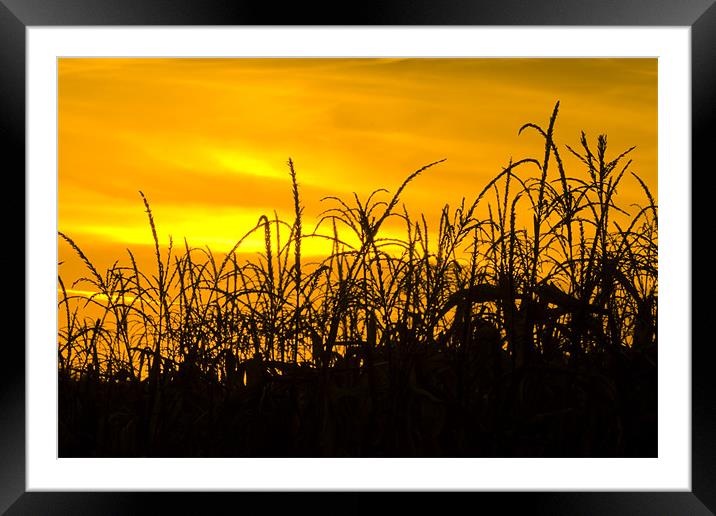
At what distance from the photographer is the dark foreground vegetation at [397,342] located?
2.27m

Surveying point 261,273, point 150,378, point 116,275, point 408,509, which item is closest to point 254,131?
point 261,273

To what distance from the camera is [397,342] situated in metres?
2.36

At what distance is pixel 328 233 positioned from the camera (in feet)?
8.10

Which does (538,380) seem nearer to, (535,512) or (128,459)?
(535,512)

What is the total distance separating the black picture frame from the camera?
2.16 meters

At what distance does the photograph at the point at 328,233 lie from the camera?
7.68 ft

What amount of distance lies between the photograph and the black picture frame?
0.16 m

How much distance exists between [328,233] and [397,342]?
13.4 inches
